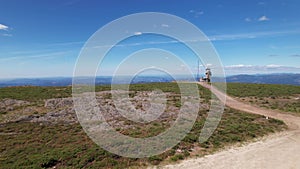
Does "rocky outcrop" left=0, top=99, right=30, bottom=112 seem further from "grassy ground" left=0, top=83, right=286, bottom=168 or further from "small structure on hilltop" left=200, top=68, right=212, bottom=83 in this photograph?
"small structure on hilltop" left=200, top=68, right=212, bottom=83

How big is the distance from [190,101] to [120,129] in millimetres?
16886

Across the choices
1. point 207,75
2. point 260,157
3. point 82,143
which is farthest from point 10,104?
point 207,75

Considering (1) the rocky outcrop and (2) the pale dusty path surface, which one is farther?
(1) the rocky outcrop

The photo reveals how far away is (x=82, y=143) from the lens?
53.1 ft

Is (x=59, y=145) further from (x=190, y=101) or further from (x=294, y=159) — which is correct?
(x=190, y=101)

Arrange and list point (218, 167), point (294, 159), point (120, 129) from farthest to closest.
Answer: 1. point (120, 129)
2. point (294, 159)
3. point (218, 167)

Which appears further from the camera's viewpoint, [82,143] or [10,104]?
[10,104]

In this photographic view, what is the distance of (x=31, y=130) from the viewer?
19375 millimetres

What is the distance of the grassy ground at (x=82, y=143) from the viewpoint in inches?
521

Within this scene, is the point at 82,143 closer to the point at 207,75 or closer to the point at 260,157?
the point at 260,157

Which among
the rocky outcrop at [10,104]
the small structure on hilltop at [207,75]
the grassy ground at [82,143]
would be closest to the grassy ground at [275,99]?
the grassy ground at [82,143]

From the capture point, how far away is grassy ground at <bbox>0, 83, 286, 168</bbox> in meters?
13.2

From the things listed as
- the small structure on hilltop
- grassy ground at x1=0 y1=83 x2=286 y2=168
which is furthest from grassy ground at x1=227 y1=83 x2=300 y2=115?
the small structure on hilltop

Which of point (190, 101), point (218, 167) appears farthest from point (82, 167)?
point (190, 101)
